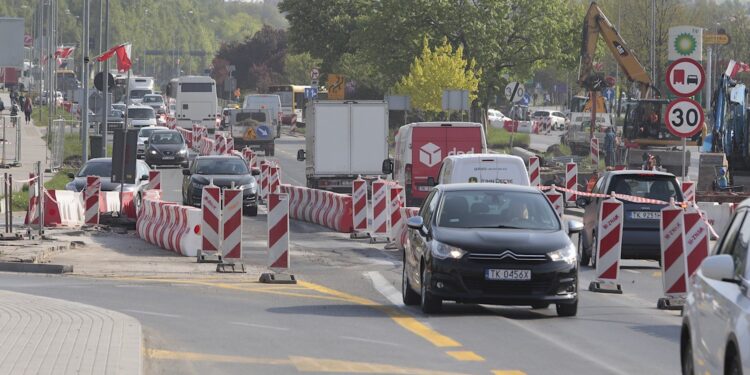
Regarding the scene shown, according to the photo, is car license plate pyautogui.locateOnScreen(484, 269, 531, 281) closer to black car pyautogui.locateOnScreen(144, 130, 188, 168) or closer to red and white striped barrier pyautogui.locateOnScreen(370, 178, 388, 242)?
red and white striped barrier pyautogui.locateOnScreen(370, 178, 388, 242)

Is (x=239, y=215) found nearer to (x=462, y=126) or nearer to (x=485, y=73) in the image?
(x=462, y=126)

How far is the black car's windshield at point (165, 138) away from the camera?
2436 inches

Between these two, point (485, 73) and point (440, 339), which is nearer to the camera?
point (440, 339)

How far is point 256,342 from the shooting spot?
14438 mm

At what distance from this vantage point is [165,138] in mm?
62250

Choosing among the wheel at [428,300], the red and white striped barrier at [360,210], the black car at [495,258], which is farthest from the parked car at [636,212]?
the wheel at [428,300]

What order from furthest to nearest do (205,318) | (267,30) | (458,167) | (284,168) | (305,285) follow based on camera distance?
1. (267,30)
2. (284,168)
3. (458,167)
4. (305,285)
5. (205,318)

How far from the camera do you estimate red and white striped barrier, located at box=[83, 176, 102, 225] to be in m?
32.0

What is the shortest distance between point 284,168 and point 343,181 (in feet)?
67.0

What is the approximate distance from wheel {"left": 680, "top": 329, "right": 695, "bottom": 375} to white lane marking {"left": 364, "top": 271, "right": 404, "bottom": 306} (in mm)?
8560

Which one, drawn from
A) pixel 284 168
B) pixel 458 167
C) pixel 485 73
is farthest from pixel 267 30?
→ pixel 458 167

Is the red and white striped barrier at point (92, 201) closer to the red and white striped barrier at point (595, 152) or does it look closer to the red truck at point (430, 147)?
the red truck at point (430, 147)

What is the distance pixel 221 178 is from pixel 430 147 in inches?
201

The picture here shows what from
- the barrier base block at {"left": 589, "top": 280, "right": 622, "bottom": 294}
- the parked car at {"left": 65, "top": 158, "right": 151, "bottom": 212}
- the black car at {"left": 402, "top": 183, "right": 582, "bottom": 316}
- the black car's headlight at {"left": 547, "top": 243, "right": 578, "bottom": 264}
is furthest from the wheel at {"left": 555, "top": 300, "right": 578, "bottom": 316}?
the parked car at {"left": 65, "top": 158, "right": 151, "bottom": 212}
